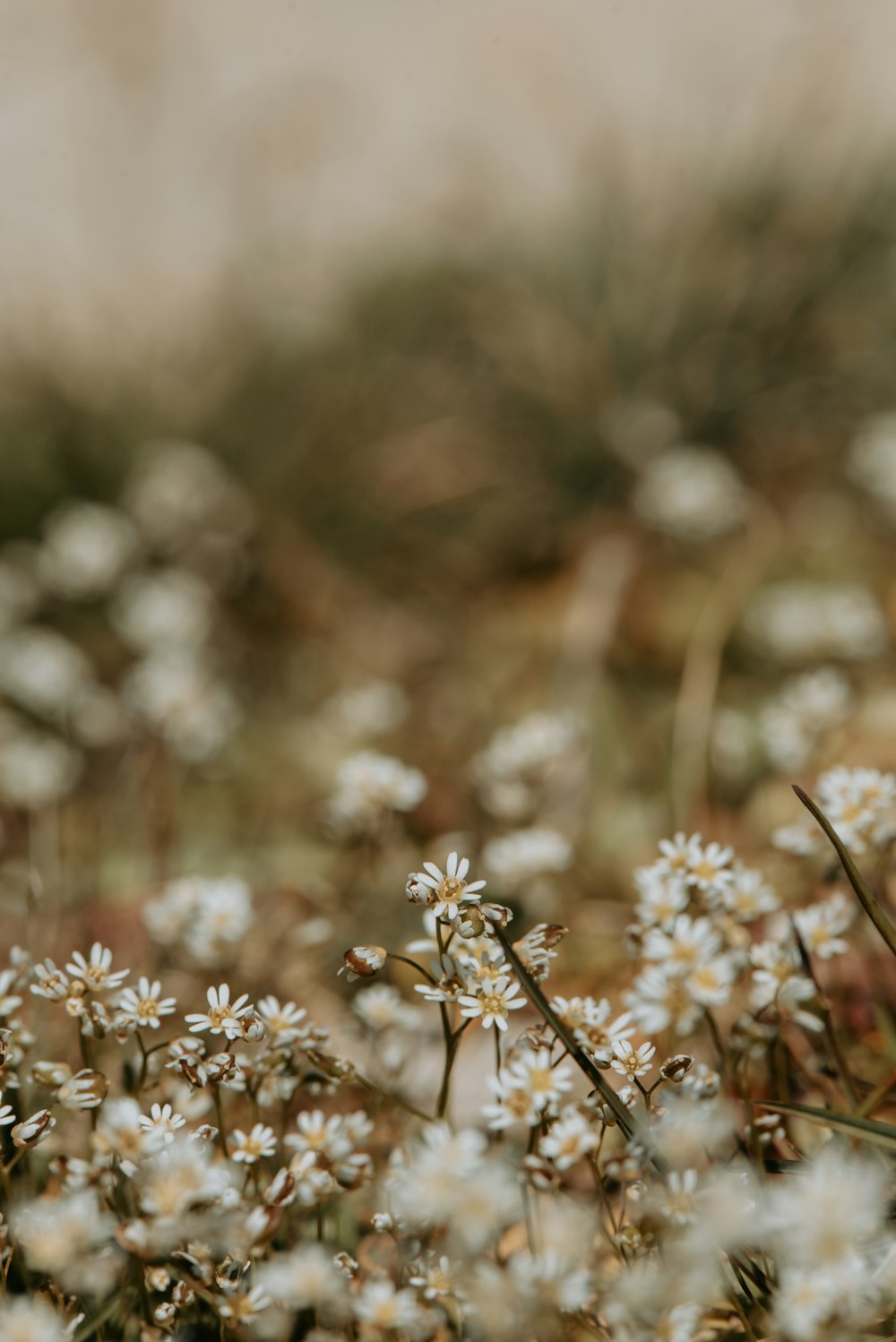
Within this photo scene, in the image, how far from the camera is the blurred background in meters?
2.45

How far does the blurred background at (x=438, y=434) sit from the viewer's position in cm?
245

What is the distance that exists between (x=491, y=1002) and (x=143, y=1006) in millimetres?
358

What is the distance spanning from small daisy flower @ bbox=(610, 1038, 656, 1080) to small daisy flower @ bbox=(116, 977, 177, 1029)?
440 millimetres

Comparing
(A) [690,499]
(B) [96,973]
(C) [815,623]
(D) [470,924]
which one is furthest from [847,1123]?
(A) [690,499]

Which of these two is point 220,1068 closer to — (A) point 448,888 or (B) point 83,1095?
(B) point 83,1095

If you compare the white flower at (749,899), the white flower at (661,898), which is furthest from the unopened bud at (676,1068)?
the white flower at (749,899)

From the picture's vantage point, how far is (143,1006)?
1.15 metres

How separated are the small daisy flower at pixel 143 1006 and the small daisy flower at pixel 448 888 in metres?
0.29

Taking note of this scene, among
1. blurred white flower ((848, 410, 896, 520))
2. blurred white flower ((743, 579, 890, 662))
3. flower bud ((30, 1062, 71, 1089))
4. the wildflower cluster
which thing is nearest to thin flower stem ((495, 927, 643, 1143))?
the wildflower cluster

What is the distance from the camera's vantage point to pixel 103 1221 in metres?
1.12

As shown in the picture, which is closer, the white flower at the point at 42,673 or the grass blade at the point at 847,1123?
the grass blade at the point at 847,1123

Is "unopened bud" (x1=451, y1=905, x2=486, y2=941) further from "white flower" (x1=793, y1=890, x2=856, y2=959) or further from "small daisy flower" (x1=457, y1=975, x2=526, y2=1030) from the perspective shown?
"white flower" (x1=793, y1=890, x2=856, y2=959)

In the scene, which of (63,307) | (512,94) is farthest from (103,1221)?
(512,94)

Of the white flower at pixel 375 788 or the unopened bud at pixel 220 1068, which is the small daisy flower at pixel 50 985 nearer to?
the unopened bud at pixel 220 1068
